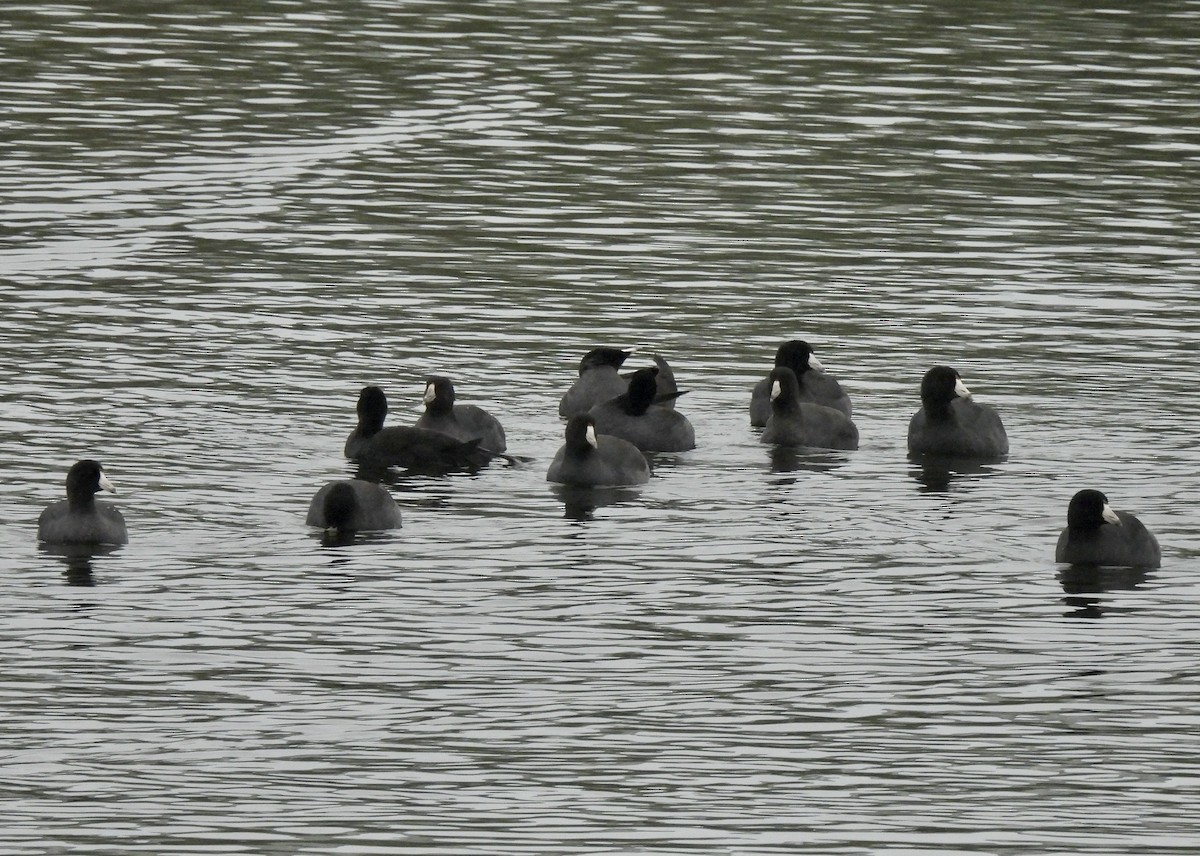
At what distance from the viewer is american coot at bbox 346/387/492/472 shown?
2270 cm

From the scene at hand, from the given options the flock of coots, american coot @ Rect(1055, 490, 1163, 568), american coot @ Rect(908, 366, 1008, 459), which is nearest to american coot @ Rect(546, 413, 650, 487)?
the flock of coots

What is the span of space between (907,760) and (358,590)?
513cm

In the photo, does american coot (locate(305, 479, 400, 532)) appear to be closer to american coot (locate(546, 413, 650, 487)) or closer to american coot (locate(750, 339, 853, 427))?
american coot (locate(546, 413, 650, 487))

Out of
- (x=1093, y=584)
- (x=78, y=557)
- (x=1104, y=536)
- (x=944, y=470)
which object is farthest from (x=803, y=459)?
(x=78, y=557)

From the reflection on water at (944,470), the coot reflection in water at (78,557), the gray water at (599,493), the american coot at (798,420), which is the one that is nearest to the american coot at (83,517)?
the coot reflection in water at (78,557)

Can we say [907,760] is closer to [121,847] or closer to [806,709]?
[806,709]

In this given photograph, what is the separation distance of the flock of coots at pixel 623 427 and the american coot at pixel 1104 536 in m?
3.77

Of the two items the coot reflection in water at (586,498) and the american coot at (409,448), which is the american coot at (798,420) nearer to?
the coot reflection in water at (586,498)

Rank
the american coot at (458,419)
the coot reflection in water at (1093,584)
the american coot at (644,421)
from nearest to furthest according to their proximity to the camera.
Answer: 1. the coot reflection in water at (1093,584)
2. the american coot at (458,419)
3. the american coot at (644,421)

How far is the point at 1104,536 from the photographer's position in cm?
1961

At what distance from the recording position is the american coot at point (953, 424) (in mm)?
23438

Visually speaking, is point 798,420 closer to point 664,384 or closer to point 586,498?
point 664,384

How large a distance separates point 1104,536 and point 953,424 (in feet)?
13.2

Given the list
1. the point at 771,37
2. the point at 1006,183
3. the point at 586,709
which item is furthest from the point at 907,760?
the point at 771,37
